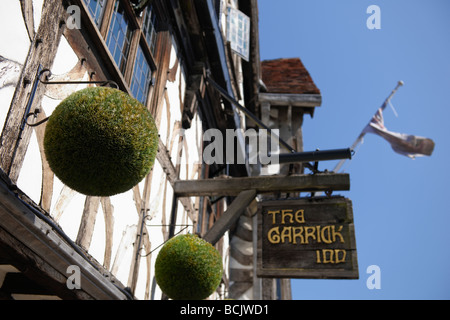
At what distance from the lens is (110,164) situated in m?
2.32

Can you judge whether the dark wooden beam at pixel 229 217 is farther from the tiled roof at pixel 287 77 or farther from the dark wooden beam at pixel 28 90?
the tiled roof at pixel 287 77

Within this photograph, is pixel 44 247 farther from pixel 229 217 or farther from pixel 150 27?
pixel 150 27

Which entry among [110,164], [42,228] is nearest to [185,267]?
[42,228]

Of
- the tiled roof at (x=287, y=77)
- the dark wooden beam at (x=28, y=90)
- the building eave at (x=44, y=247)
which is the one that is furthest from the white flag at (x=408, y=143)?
the dark wooden beam at (x=28, y=90)

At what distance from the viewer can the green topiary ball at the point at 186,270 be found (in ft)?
12.6

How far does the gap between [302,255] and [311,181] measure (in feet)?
2.96

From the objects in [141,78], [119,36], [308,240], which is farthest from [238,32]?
[308,240]

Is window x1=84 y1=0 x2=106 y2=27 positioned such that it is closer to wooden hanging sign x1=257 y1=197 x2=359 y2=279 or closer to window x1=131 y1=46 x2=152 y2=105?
window x1=131 y1=46 x2=152 y2=105

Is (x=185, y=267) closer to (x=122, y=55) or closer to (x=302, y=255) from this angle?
(x=302, y=255)

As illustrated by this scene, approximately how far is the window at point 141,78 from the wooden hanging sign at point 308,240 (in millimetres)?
2101

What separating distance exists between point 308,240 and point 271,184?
2.77 ft

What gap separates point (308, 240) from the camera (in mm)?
4586

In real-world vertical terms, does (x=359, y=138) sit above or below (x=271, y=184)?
above

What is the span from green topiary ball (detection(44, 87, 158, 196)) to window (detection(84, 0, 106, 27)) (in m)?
1.68
